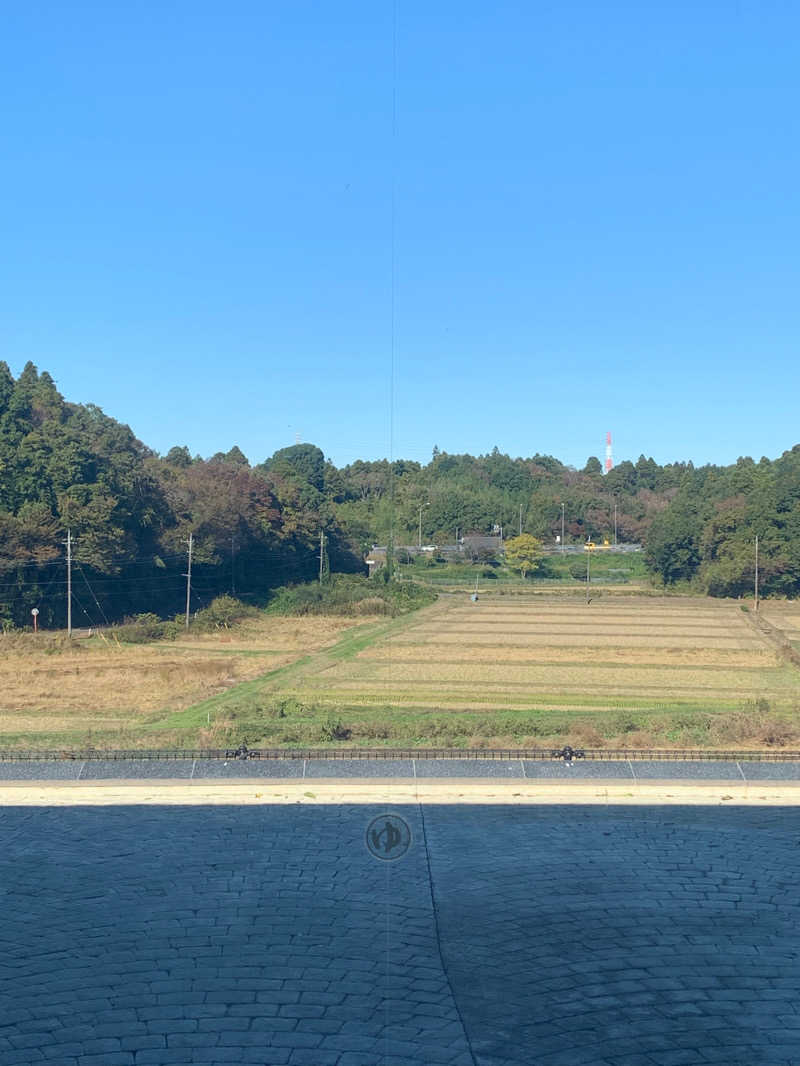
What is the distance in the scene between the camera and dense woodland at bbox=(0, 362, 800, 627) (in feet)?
97.7

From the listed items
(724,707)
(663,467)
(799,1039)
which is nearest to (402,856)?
(799,1039)

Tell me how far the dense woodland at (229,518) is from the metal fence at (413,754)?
51.0ft

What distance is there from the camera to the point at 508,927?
518 centimetres

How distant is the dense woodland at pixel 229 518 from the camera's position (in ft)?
97.7

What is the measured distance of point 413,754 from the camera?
9.37m

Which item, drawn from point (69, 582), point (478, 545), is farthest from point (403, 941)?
point (478, 545)

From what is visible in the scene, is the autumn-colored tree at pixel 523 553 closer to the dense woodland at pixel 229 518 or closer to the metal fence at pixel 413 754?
the dense woodland at pixel 229 518

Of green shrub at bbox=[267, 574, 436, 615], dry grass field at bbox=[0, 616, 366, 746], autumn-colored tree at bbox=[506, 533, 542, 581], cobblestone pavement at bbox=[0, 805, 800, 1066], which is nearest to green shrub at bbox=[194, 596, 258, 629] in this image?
dry grass field at bbox=[0, 616, 366, 746]

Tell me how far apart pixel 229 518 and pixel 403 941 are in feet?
110

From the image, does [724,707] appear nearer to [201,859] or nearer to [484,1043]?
[201,859]

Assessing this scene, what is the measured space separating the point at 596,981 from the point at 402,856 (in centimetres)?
219

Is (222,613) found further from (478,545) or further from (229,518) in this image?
(478,545)

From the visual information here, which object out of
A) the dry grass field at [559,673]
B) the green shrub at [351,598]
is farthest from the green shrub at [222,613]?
the dry grass field at [559,673]

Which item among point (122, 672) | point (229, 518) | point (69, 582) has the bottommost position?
point (122, 672)
